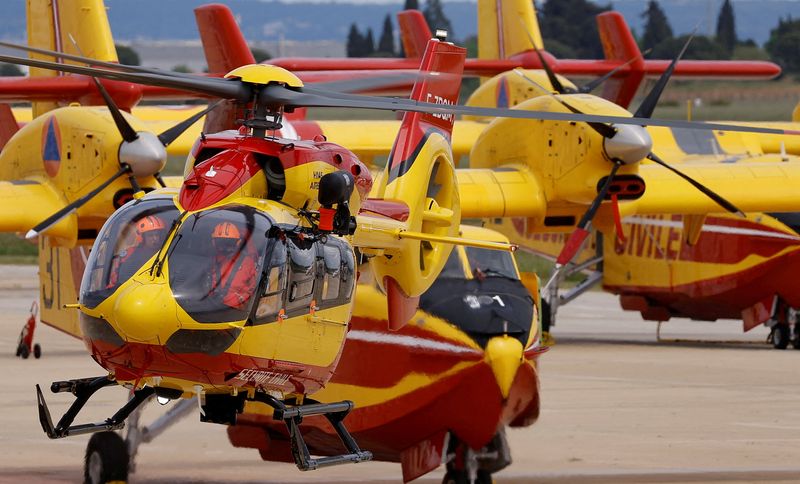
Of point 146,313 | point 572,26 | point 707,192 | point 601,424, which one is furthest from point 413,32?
point 572,26

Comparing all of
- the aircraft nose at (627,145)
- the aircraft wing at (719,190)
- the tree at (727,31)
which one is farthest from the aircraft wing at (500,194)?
the tree at (727,31)

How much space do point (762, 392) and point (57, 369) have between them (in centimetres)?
939

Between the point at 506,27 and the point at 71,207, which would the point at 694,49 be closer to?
the point at 506,27

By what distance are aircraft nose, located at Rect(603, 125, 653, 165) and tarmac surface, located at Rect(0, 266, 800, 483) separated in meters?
2.99

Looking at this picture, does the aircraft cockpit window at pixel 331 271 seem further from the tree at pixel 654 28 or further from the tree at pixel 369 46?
the tree at pixel 369 46

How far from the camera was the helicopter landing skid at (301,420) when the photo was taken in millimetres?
10375

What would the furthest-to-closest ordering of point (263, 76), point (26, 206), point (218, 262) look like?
point (26, 206) → point (263, 76) → point (218, 262)

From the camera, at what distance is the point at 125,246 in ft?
33.8

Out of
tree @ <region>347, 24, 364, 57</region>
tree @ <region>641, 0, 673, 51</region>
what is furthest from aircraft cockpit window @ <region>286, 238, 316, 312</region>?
tree @ <region>347, 24, 364, 57</region>

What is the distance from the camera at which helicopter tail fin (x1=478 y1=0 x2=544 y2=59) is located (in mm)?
32594

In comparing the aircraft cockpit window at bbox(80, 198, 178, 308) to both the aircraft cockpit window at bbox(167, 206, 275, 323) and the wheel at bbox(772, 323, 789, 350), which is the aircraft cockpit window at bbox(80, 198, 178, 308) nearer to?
the aircraft cockpit window at bbox(167, 206, 275, 323)

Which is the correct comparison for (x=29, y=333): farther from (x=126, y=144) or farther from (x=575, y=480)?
(x=575, y=480)

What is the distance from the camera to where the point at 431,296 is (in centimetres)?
1265

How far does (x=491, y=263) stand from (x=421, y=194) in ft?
2.55
